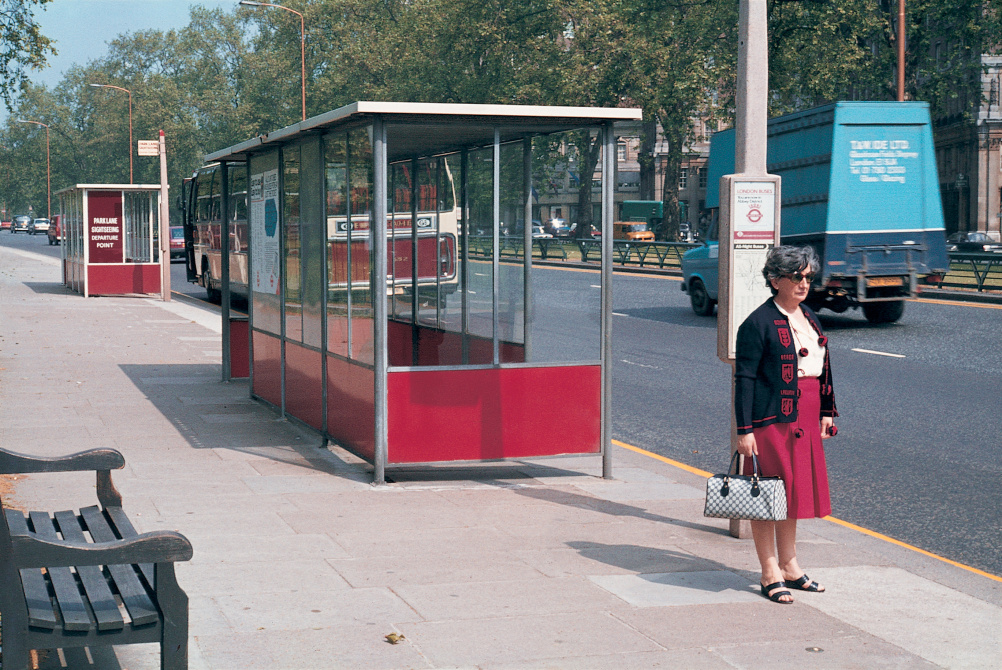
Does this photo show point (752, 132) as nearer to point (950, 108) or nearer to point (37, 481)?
point (37, 481)

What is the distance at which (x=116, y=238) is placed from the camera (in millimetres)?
26953

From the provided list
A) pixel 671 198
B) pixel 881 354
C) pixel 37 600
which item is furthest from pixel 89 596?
pixel 671 198

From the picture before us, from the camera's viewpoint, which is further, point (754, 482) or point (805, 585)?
point (805, 585)

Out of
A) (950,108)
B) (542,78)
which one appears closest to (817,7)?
(542,78)

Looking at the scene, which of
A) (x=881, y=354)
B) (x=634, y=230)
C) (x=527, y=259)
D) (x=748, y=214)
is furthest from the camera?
(x=634, y=230)

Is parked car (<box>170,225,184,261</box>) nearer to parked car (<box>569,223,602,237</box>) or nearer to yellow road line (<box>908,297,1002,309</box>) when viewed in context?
parked car (<box>569,223,602,237</box>)

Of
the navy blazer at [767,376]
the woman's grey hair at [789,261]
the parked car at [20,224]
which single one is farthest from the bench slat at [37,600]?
the parked car at [20,224]

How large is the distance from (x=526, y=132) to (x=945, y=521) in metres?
3.70

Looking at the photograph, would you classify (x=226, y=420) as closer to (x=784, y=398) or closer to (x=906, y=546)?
(x=906, y=546)

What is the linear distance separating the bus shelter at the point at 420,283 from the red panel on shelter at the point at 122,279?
17.4 metres

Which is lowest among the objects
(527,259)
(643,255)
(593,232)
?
(643,255)

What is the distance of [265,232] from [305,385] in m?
1.57

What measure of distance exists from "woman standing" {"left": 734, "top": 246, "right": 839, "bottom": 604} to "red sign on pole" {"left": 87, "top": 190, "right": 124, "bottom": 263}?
23496 millimetres

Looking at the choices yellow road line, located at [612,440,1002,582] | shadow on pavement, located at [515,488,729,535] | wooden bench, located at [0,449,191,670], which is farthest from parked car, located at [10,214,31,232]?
wooden bench, located at [0,449,191,670]
